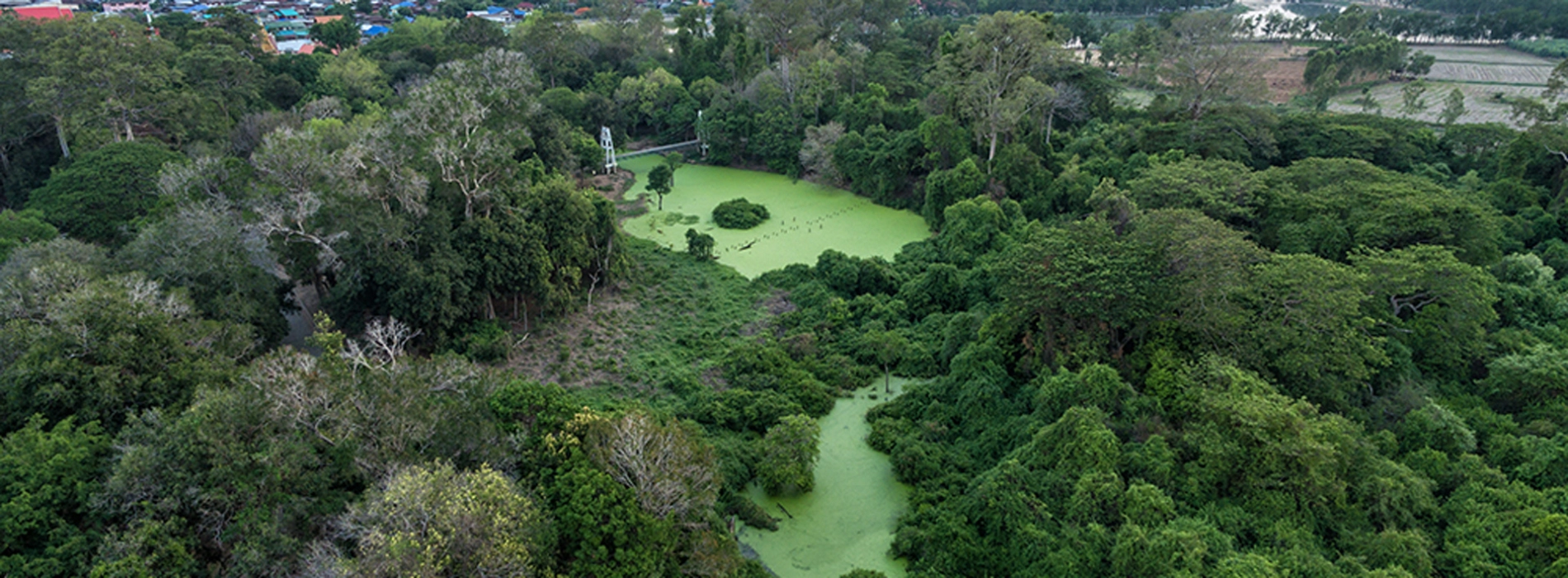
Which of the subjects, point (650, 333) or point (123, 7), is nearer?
point (650, 333)

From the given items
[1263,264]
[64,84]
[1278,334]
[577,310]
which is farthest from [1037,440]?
[64,84]

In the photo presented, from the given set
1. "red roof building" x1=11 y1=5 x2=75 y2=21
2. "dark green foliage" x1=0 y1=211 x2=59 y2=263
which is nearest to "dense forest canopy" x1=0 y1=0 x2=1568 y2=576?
"dark green foliage" x1=0 y1=211 x2=59 y2=263

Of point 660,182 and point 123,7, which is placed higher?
point 123,7

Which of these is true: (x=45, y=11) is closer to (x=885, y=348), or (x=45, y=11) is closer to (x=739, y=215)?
(x=739, y=215)

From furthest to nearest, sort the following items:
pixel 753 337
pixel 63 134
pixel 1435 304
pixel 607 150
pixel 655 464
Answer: pixel 607 150 → pixel 63 134 → pixel 753 337 → pixel 1435 304 → pixel 655 464

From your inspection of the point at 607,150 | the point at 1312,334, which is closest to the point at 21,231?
the point at 607,150

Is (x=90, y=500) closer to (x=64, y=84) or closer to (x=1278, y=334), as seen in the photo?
(x=1278, y=334)

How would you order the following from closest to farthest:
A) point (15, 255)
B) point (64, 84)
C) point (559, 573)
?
point (559, 573) < point (15, 255) < point (64, 84)
